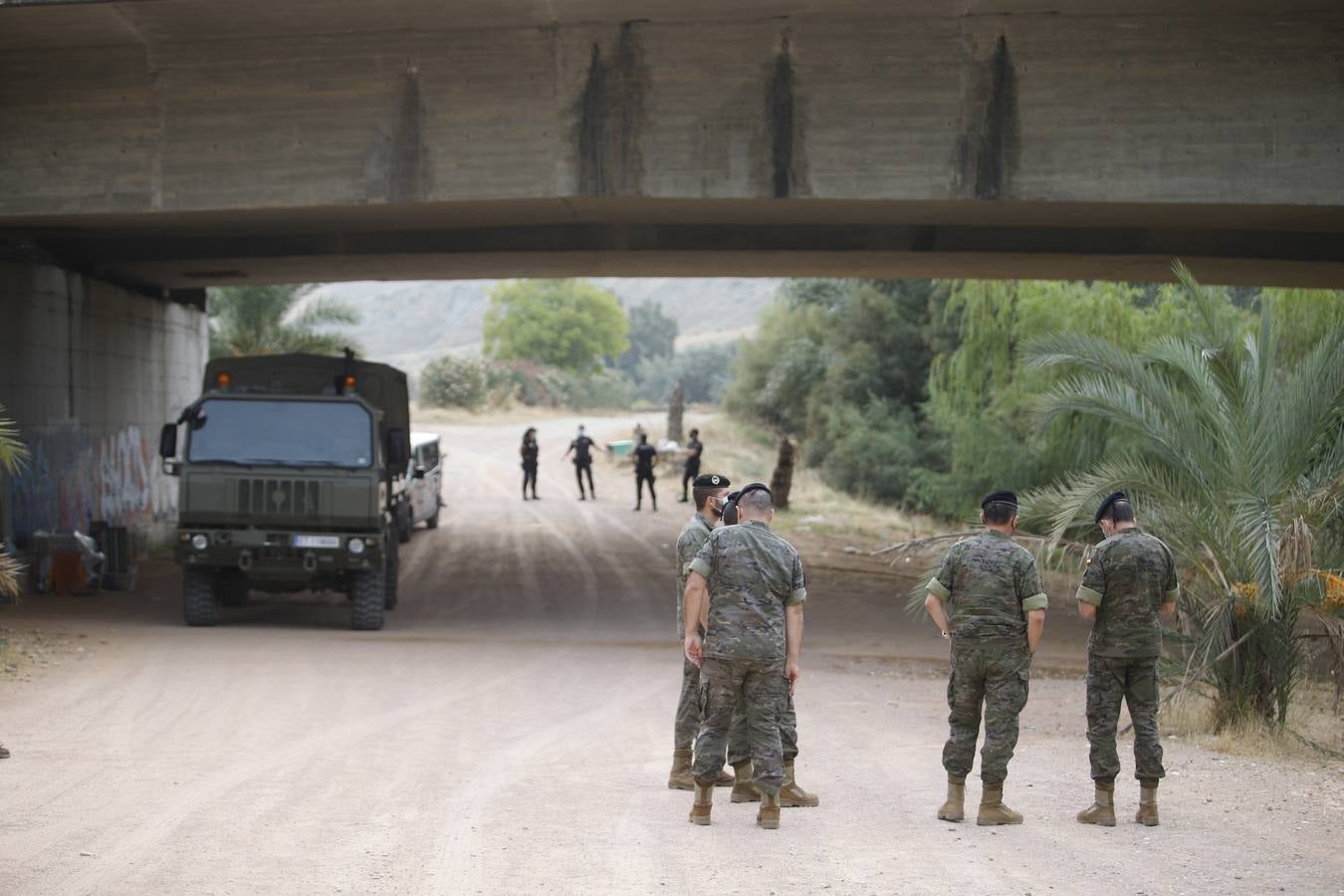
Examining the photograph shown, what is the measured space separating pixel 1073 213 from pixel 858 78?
306 cm

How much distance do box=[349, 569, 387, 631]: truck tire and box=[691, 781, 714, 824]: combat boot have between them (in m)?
9.14

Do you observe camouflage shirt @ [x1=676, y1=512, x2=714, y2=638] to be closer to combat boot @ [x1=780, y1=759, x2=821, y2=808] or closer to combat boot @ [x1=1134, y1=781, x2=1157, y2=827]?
combat boot @ [x1=780, y1=759, x2=821, y2=808]

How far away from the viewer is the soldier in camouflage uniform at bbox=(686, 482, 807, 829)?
746cm

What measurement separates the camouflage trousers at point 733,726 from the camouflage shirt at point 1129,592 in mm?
1832

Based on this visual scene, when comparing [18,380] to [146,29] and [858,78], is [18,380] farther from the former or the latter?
[858,78]

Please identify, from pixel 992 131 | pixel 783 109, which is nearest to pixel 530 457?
pixel 783 109

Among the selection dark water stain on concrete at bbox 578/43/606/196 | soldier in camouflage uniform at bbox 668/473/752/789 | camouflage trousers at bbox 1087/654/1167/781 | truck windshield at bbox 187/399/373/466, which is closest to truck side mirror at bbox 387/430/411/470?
truck windshield at bbox 187/399/373/466

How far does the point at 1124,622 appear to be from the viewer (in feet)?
26.5

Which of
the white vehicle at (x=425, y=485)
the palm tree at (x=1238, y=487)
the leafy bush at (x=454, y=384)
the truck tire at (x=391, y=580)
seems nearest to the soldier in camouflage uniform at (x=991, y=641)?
the palm tree at (x=1238, y=487)

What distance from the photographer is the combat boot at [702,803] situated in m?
7.47

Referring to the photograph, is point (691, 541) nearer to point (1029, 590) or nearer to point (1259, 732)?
point (1029, 590)

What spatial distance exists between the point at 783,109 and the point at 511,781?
7.67 metres

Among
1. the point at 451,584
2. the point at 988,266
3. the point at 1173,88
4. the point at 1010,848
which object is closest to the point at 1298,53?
the point at 1173,88

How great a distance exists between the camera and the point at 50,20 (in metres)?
13.7
